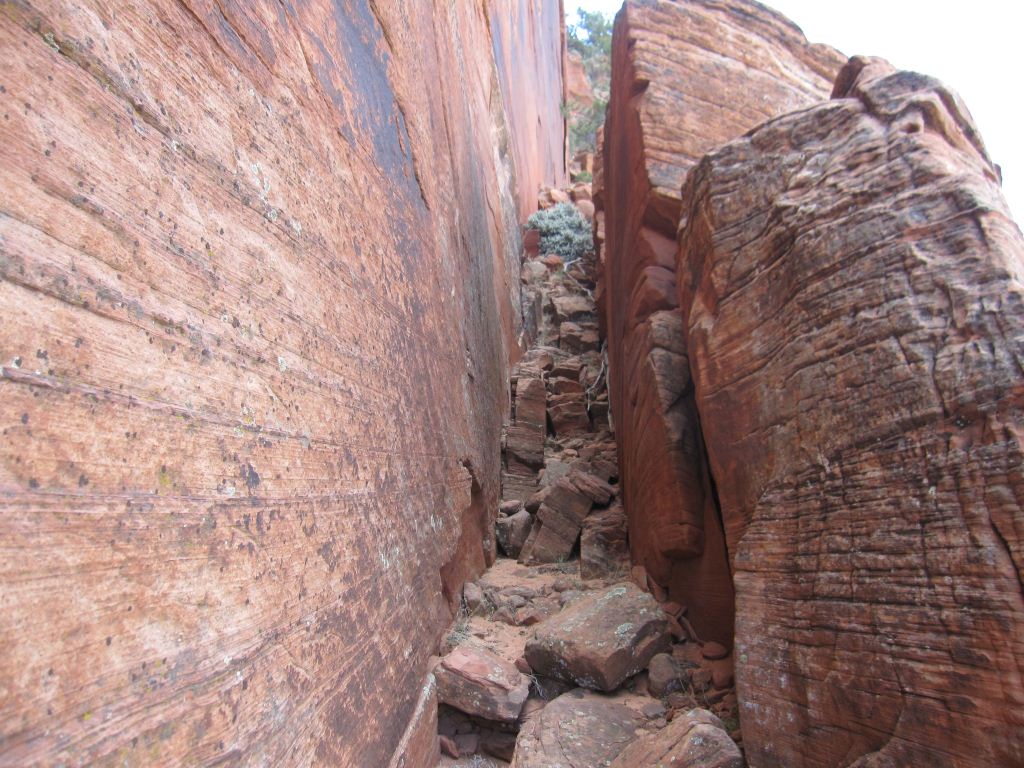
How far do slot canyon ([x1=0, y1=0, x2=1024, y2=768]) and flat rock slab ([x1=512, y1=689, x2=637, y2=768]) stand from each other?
20mm

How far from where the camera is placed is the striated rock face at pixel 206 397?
124 centimetres

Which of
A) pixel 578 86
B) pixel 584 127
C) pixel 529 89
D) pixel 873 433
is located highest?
pixel 578 86

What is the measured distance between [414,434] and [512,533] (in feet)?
10.6

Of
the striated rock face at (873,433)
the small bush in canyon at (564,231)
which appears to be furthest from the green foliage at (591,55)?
the striated rock face at (873,433)

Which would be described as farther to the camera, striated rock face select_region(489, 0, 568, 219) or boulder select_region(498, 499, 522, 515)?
striated rock face select_region(489, 0, 568, 219)

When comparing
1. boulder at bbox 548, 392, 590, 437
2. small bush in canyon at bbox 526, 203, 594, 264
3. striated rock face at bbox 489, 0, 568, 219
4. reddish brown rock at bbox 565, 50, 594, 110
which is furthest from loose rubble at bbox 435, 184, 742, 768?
reddish brown rock at bbox 565, 50, 594, 110

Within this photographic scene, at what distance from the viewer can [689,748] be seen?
8.90 ft

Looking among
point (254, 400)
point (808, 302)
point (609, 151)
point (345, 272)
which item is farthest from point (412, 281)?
point (609, 151)

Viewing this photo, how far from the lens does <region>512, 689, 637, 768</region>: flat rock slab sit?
10.3 ft

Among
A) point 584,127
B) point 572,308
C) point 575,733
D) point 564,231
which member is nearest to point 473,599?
point 575,733

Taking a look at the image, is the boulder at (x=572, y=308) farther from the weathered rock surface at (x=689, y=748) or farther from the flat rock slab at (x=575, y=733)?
the weathered rock surface at (x=689, y=748)

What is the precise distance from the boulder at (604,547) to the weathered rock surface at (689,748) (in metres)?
2.53

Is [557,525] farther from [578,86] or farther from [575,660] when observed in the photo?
[578,86]

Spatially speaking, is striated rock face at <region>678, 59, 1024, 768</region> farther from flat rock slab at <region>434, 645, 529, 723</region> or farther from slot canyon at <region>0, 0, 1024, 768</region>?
flat rock slab at <region>434, 645, 529, 723</region>
